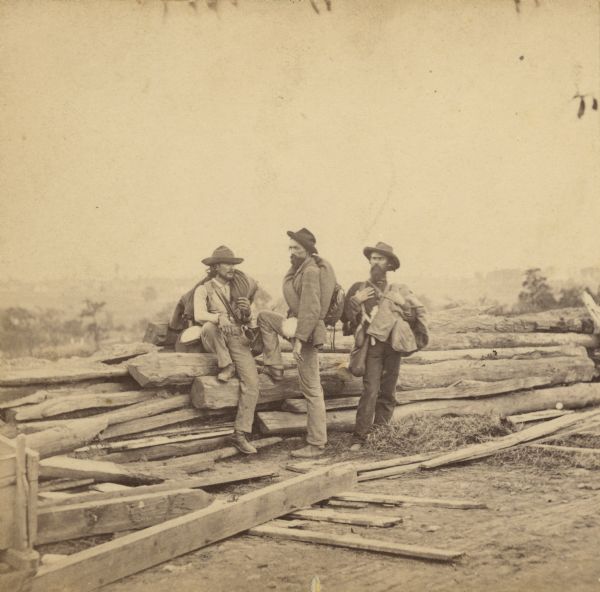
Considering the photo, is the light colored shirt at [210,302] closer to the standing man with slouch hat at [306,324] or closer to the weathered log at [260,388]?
the standing man with slouch hat at [306,324]

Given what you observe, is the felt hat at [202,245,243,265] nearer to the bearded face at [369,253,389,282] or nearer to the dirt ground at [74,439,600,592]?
the bearded face at [369,253,389,282]

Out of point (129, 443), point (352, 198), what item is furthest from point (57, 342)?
point (352, 198)

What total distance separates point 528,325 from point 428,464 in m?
3.98

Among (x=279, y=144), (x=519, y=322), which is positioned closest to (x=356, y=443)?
(x=279, y=144)

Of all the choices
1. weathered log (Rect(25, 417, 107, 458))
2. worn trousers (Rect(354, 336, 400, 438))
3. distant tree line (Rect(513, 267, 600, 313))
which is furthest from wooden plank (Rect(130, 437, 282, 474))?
distant tree line (Rect(513, 267, 600, 313))

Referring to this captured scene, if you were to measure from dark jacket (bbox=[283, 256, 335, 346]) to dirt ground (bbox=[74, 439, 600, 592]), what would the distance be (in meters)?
1.80

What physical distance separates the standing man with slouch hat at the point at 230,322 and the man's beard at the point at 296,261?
0.46 m

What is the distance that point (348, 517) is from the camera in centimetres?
568

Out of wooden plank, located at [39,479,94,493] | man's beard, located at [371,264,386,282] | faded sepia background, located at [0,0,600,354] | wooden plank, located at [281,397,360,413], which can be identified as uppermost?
faded sepia background, located at [0,0,600,354]

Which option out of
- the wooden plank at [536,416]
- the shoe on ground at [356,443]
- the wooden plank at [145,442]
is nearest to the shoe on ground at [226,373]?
the wooden plank at [145,442]

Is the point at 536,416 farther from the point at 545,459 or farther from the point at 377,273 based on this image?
the point at 377,273

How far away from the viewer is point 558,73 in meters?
8.23

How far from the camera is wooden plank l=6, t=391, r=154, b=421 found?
6426mm

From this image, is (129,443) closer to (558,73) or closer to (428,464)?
(428,464)
